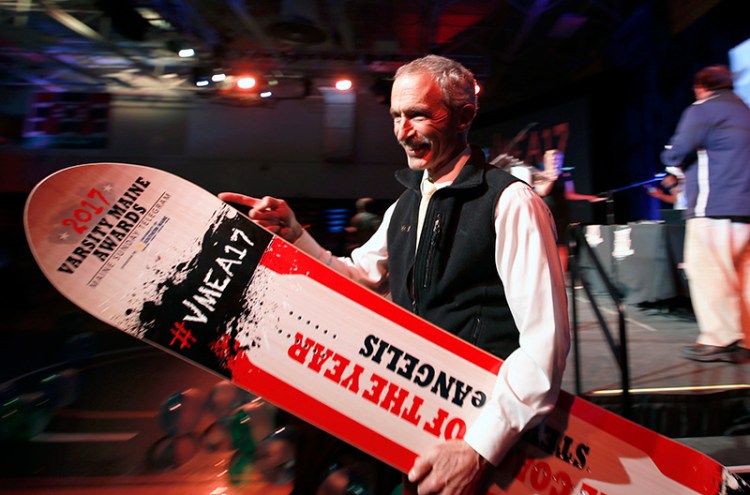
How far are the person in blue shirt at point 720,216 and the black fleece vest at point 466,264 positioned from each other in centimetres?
204

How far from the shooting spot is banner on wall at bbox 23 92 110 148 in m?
9.62

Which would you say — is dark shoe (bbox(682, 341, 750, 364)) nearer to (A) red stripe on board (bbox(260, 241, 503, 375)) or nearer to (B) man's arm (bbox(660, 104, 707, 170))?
(B) man's arm (bbox(660, 104, 707, 170))

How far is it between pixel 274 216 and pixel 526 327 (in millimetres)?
723

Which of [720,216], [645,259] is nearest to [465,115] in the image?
[720,216]

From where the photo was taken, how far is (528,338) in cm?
80

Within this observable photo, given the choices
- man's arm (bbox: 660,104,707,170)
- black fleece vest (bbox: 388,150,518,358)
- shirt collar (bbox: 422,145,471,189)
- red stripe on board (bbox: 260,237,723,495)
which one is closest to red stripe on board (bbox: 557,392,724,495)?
red stripe on board (bbox: 260,237,723,495)

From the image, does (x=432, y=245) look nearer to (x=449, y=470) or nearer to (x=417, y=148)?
(x=417, y=148)

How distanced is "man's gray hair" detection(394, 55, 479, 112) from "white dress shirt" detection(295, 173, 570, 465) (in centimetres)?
25

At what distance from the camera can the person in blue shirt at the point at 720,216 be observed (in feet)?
7.38

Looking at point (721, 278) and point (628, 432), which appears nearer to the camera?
point (628, 432)

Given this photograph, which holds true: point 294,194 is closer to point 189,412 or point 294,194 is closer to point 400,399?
point 189,412

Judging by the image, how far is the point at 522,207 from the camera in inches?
33.3

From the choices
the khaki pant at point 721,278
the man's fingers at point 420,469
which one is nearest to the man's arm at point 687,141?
the khaki pant at point 721,278

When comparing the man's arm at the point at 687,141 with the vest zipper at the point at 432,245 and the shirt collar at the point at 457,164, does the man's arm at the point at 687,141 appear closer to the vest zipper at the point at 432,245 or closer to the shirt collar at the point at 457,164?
the shirt collar at the point at 457,164
